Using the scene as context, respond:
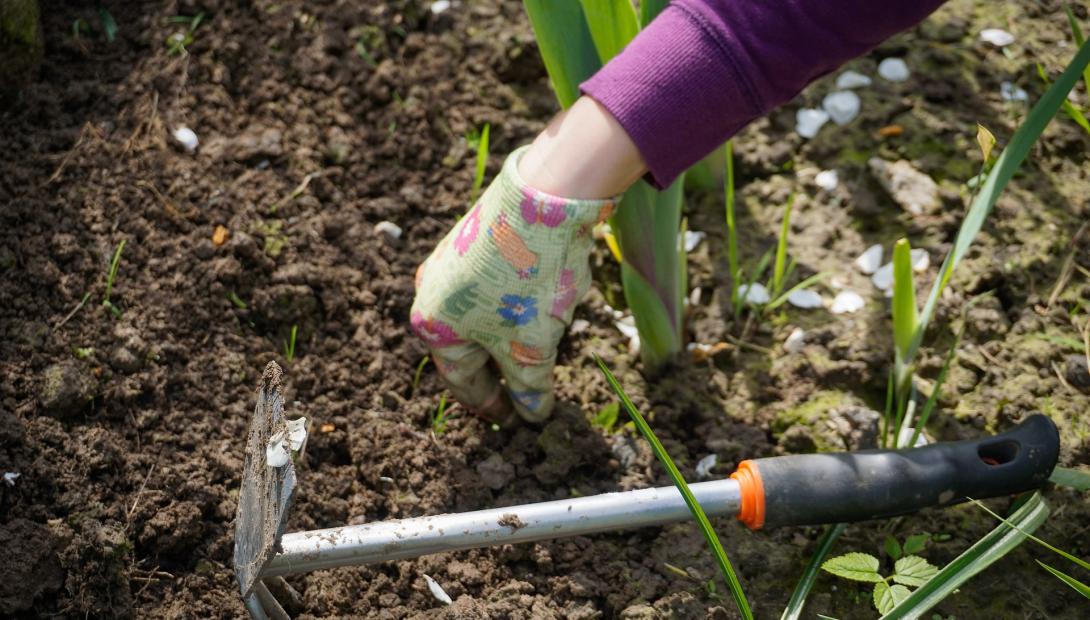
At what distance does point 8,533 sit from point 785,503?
1024 millimetres

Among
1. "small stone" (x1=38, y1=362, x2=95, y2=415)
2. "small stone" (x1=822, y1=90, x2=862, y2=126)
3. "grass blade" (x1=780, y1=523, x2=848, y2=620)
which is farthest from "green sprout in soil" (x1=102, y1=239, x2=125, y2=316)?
"small stone" (x1=822, y1=90, x2=862, y2=126)

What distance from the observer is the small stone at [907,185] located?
177cm

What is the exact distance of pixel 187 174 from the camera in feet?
5.51

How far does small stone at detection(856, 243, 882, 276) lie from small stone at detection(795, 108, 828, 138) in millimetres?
290

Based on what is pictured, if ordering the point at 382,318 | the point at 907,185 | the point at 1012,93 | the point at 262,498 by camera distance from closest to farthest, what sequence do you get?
the point at 262,498 → the point at 382,318 → the point at 907,185 → the point at 1012,93

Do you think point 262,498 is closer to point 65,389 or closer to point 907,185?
point 65,389

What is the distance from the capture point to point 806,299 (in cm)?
172

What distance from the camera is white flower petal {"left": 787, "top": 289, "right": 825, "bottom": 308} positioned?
1718 millimetres

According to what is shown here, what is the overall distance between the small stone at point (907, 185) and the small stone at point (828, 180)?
0.21ft

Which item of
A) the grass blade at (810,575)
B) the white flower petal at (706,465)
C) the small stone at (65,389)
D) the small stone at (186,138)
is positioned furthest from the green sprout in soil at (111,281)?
the grass blade at (810,575)

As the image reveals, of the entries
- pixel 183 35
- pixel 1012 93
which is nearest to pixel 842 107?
pixel 1012 93

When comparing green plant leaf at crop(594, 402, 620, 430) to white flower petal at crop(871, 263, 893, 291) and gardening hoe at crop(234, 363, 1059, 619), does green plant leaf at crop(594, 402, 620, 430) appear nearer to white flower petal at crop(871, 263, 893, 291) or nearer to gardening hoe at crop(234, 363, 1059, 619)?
gardening hoe at crop(234, 363, 1059, 619)

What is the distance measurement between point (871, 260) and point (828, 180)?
0.64ft

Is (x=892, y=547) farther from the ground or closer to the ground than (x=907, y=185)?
closer to the ground
